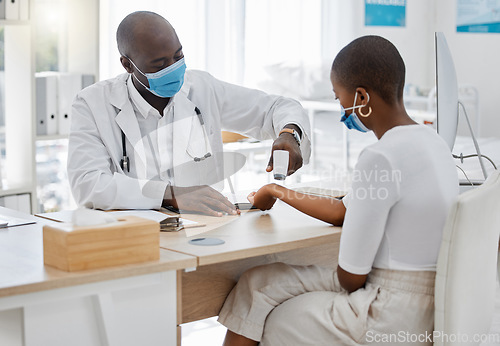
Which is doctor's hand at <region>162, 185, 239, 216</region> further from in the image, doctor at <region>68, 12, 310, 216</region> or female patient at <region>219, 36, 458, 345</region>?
female patient at <region>219, 36, 458, 345</region>

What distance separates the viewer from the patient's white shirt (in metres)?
Answer: 1.30

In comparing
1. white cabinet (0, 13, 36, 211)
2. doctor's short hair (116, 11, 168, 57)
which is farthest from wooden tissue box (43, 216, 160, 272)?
white cabinet (0, 13, 36, 211)

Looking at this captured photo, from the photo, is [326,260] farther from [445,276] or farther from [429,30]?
[429,30]

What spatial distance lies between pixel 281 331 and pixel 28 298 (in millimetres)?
571

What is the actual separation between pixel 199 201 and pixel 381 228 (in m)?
0.57

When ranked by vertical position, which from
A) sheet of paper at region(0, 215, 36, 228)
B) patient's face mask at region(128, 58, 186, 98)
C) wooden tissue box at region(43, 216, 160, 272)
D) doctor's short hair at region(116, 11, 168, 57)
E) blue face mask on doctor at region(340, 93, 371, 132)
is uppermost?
doctor's short hair at region(116, 11, 168, 57)

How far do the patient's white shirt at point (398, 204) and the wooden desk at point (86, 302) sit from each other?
0.34 meters

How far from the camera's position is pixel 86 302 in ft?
4.00

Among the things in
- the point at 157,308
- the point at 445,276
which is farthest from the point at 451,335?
the point at 157,308

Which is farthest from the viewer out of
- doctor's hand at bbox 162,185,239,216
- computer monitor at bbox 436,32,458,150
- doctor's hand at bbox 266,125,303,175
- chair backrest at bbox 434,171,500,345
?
computer monitor at bbox 436,32,458,150

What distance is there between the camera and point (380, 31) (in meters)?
5.26

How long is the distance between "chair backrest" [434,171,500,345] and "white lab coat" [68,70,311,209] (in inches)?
30.6

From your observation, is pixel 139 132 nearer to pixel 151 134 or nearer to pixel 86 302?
pixel 151 134

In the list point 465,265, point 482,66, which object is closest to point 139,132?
point 465,265
